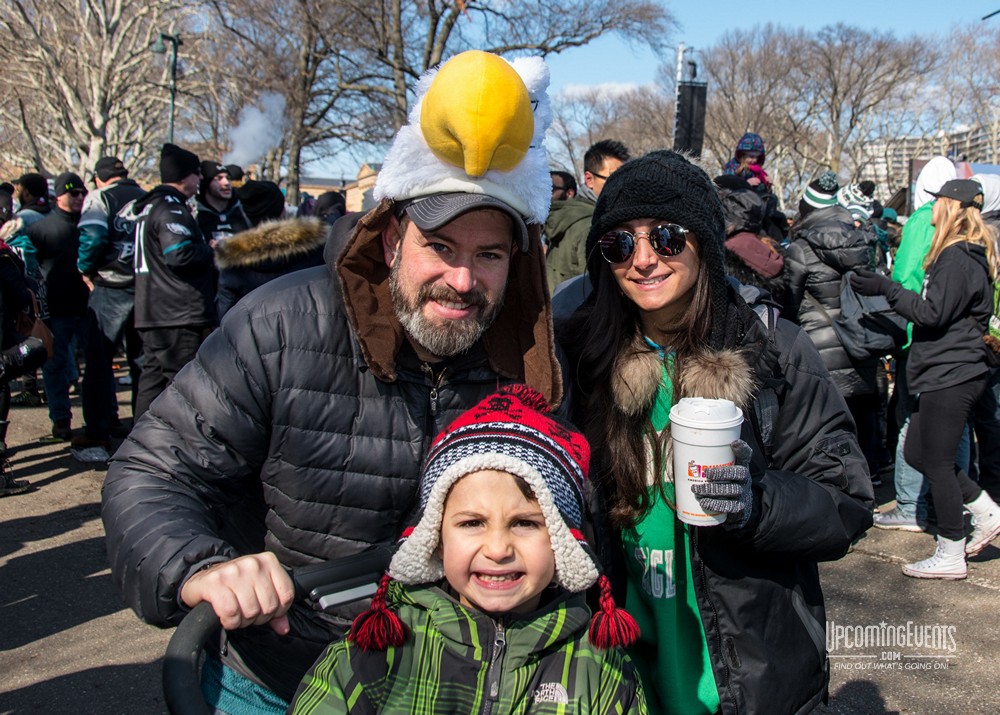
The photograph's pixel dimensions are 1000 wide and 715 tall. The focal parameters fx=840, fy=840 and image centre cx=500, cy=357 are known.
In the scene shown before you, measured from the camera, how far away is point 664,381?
7.49 feet

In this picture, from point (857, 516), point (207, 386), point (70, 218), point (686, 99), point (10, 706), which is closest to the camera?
point (207, 386)

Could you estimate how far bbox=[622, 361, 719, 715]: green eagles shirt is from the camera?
85.8 inches

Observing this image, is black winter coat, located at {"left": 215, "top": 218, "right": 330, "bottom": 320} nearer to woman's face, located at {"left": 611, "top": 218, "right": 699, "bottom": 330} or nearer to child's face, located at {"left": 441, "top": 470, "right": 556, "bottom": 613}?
woman's face, located at {"left": 611, "top": 218, "right": 699, "bottom": 330}

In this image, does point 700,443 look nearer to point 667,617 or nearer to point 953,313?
point 667,617

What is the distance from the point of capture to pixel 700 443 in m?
1.82

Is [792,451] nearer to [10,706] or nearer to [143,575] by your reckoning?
[143,575]

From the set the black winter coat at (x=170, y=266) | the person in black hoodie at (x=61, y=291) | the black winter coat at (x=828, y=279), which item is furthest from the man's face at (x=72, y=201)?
the black winter coat at (x=828, y=279)

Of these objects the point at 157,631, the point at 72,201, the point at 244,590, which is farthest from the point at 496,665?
the point at 72,201

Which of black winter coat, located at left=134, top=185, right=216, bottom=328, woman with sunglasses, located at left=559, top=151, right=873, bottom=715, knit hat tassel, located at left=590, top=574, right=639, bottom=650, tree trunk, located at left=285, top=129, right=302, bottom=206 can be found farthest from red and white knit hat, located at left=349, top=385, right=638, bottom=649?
tree trunk, located at left=285, top=129, right=302, bottom=206

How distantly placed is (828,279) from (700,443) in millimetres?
4728

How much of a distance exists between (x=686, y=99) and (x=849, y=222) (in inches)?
183

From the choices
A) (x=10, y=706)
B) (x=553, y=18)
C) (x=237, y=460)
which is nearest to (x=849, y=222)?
(x=237, y=460)

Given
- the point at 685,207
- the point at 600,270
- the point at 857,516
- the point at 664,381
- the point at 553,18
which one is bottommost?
the point at 857,516

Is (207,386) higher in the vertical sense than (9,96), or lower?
lower
